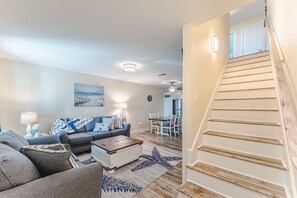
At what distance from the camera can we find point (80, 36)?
7.44 ft

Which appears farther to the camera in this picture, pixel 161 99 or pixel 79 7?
pixel 161 99

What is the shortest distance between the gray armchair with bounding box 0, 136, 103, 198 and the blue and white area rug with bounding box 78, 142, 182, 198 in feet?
3.21

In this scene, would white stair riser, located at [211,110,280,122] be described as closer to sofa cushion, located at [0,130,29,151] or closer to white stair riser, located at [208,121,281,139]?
white stair riser, located at [208,121,281,139]

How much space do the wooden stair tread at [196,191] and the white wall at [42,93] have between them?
12.5 ft

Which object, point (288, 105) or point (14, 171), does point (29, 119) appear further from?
point (288, 105)

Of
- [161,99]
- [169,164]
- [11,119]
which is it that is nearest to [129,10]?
[169,164]

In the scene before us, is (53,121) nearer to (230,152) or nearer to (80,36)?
(80,36)

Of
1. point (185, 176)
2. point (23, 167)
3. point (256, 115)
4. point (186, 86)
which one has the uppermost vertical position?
point (186, 86)

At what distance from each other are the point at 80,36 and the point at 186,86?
1791mm

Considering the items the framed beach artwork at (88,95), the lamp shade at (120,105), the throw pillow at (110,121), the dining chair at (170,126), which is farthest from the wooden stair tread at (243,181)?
the lamp shade at (120,105)

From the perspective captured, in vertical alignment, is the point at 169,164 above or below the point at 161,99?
below

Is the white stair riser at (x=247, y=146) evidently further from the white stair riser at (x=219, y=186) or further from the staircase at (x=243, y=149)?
the white stair riser at (x=219, y=186)

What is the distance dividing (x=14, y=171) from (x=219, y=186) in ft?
6.24

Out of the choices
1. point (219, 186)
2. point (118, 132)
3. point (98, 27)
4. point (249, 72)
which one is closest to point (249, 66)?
point (249, 72)
